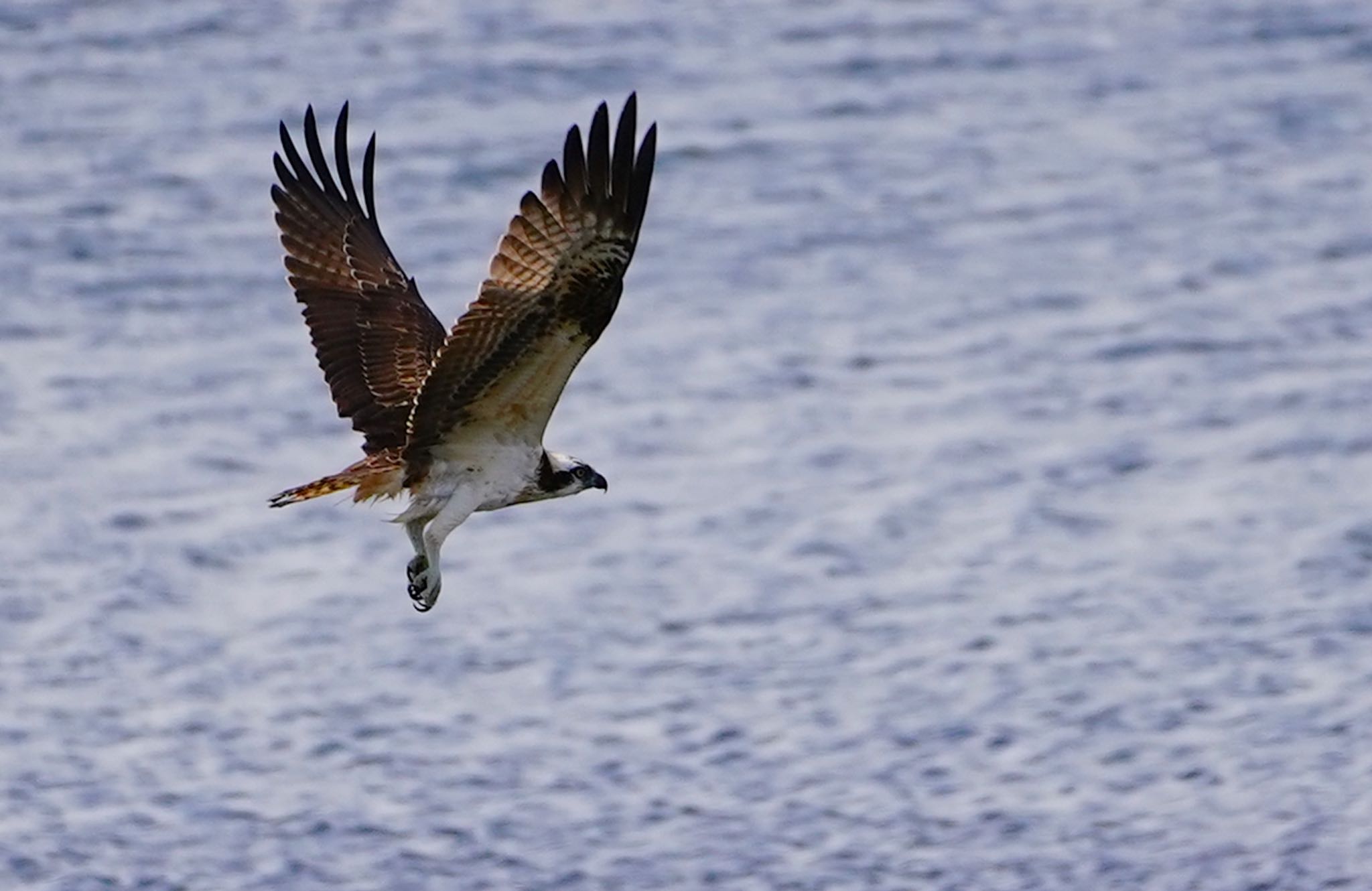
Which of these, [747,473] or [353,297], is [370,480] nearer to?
[353,297]

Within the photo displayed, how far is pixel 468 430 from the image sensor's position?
399 inches

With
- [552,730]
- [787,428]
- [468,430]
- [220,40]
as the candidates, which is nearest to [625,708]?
[552,730]

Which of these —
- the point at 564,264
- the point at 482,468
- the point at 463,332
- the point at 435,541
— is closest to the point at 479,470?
the point at 482,468

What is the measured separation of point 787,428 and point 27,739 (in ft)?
17.8

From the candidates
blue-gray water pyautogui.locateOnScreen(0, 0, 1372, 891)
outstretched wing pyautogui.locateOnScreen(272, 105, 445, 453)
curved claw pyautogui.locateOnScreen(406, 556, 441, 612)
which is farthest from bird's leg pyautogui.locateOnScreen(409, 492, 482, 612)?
blue-gray water pyautogui.locateOnScreen(0, 0, 1372, 891)

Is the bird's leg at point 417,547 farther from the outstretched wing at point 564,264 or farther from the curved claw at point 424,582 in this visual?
the outstretched wing at point 564,264

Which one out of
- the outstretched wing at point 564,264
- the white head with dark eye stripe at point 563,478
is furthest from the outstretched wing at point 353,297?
the outstretched wing at point 564,264

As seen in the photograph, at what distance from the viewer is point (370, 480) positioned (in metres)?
10.4

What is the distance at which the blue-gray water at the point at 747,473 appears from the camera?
14953mm

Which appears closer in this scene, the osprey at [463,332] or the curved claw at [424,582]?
the osprey at [463,332]

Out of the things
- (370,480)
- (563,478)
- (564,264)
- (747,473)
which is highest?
Answer: (564,264)

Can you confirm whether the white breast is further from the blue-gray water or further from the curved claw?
the blue-gray water

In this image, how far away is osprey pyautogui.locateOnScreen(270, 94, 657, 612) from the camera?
930 centimetres

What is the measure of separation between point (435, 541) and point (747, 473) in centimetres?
775
